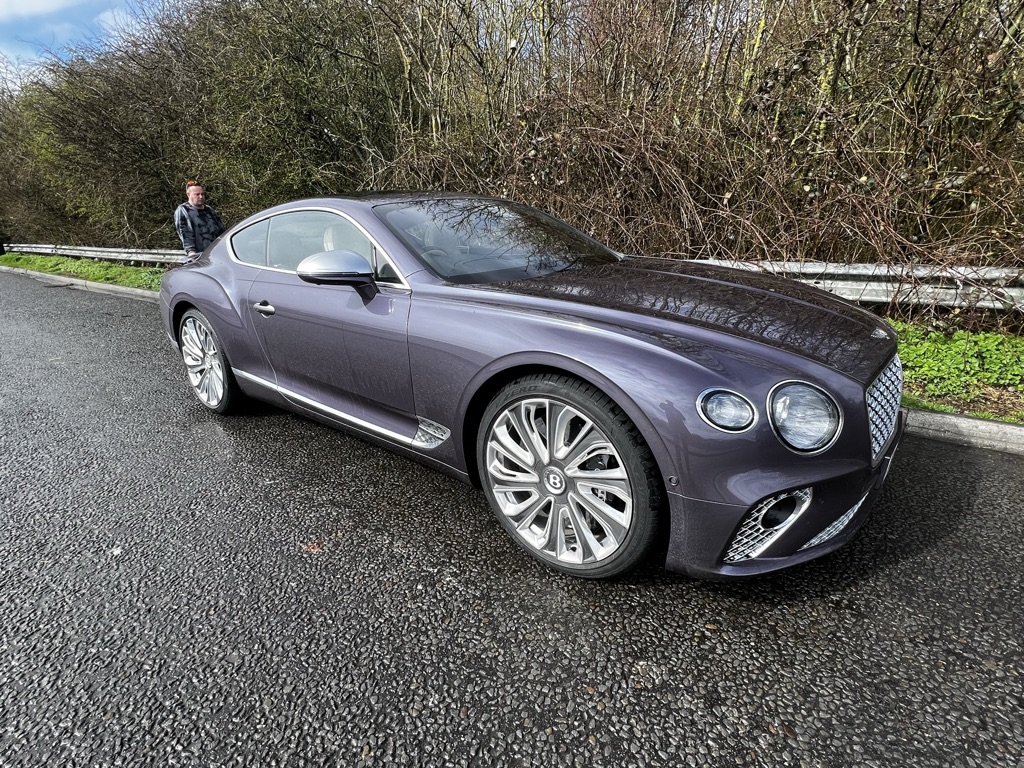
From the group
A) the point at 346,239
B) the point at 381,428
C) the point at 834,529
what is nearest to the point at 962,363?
the point at 834,529

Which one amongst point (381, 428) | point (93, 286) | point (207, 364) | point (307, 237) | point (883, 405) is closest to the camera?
point (883, 405)

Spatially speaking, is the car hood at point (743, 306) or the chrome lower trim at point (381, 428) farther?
the chrome lower trim at point (381, 428)

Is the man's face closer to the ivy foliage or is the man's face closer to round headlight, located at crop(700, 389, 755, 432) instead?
round headlight, located at crop(700, 389, 755, 432)

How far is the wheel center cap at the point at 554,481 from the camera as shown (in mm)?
2115

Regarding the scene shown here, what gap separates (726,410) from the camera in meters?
1.77

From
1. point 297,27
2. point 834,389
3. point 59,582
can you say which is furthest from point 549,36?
point 59,582

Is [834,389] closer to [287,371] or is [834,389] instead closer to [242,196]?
[287,371]

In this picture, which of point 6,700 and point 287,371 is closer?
point 6,700

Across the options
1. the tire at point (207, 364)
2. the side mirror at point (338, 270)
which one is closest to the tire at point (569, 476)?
the side mirror at point (338, 270)

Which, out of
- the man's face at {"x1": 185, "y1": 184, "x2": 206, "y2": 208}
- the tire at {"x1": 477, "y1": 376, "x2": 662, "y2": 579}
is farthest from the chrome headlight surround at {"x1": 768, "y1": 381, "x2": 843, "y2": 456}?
the man's face at {"x1": 185, "y1": 184, "x2": 206, "y2": 208}

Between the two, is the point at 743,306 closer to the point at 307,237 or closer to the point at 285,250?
the point at 307,237

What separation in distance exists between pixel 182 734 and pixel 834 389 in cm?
215

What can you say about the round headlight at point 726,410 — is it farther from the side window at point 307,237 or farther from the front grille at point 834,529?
the side window at point 307,237

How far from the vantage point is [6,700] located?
5.63ft
